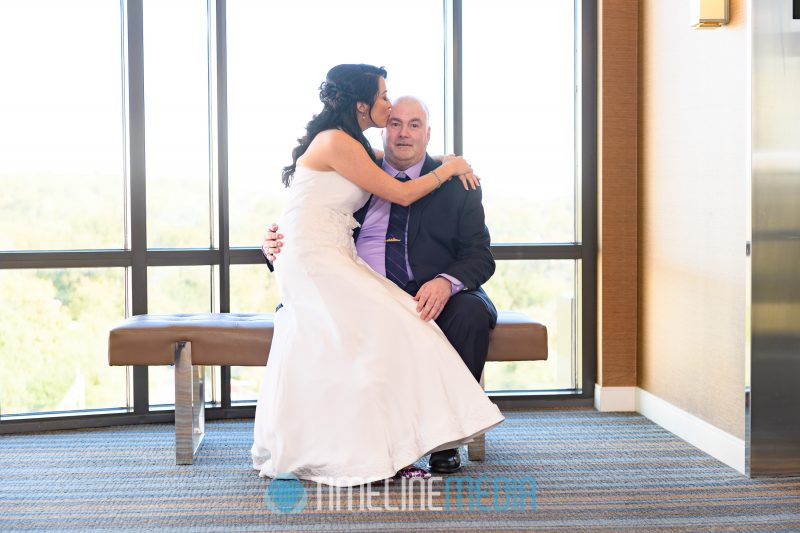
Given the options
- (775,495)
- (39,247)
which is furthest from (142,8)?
(775,495)

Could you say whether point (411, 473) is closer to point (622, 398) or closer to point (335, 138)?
point (335, 138)

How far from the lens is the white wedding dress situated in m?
2.83

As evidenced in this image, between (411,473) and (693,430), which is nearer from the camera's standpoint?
(411,473)

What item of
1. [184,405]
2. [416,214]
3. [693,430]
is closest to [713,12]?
[416,214]

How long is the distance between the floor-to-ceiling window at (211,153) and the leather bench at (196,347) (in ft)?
2.47

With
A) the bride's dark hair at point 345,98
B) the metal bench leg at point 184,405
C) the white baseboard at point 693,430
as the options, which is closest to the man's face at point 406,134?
the bride's dark hair at point 345,98

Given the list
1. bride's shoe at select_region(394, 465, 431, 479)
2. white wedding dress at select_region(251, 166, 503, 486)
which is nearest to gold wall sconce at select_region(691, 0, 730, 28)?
white wedding dress at select_region(251, 166, 503, 486)

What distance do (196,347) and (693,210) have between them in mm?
1985

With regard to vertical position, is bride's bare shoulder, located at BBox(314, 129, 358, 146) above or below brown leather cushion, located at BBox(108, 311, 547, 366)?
above

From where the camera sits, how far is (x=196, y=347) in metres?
3.17

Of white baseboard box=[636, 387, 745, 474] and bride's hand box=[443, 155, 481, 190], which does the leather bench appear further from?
white baseboard box=[636, 387, 745, 474]

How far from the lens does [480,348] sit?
311 cm

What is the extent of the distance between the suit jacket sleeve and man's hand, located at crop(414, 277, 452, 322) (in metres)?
0.12

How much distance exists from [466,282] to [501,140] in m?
1.28
